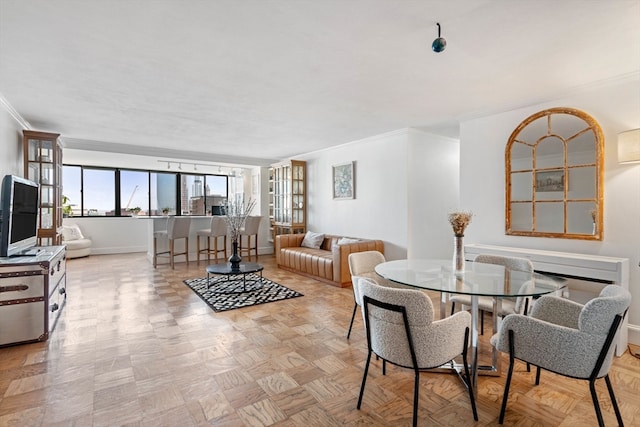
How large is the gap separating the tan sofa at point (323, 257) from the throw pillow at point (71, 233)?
16.3 feet

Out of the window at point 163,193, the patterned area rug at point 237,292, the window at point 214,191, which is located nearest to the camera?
the patterned area rug at point 237,292

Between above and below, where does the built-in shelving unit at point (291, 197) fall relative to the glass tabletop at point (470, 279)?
above

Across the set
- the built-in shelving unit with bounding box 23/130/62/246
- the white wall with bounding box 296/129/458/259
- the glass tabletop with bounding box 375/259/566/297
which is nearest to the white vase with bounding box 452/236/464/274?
the glass tabletop with bounding box 375/259/566/297

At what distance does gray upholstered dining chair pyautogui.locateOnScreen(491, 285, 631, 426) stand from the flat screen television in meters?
4.03

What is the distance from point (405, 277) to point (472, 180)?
2566mm

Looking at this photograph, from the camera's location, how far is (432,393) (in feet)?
6.89

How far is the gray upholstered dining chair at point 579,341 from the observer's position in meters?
1.59

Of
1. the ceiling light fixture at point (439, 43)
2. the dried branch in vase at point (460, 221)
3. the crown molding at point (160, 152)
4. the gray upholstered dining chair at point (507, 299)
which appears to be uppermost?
the crown molding at point (160, 152)

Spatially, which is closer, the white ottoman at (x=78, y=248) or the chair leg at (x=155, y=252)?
the chair leg at (x=155, y=252)

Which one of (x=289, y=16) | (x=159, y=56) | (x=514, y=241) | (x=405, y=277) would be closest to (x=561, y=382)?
(x=405, y=277)

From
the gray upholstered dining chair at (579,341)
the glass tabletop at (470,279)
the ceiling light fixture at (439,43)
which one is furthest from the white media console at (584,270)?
the ceiling light fixture at (439,43)

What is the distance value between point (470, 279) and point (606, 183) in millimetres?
2092

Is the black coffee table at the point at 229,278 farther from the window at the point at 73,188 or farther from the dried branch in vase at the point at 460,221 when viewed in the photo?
the window at the point at 73,188

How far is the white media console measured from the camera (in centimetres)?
274
